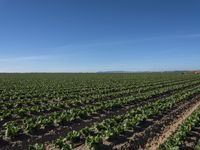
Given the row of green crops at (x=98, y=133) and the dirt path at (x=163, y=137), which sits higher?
the row of green crops at (x=98, y=133)

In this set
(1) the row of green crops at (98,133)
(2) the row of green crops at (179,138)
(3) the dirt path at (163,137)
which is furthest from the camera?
(3) the dirt path at (163,137)

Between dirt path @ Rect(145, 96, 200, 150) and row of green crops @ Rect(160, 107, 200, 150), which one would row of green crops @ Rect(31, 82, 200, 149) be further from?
row of green crops @ Rect(160, 107, 200, 150)

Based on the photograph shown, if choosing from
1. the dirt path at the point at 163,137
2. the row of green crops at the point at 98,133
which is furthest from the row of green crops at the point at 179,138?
the row of green crops at the point at 98,133

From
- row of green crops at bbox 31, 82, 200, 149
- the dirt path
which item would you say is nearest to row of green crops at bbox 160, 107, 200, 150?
the dirt path

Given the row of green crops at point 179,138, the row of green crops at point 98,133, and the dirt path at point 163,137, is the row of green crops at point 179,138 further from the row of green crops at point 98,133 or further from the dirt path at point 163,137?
the row of green crops at point 98,133

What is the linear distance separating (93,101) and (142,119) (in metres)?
9.09

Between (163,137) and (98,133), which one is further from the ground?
(98,133)

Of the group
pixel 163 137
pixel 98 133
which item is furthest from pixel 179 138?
pixel 98 133

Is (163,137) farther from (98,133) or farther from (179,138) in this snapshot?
(98,133)

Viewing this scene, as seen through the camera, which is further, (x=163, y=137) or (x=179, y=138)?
(x=163, y=137)

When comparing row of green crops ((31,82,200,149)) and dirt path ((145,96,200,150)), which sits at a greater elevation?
row of green crops ((31,82,200,149))

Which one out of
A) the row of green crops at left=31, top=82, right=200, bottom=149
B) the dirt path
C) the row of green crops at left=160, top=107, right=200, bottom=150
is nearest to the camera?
the row of green crops at left=160, top=107, right=200, bottom=150

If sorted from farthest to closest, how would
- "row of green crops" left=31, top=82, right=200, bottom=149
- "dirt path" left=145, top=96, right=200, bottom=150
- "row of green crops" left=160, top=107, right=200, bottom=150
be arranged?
1. "dirt path" left=145, top=96, right=200, bottom=150
2. "row of green crops" left=31, top=82, right=200, bottom=149
3. "row of green crops" left=160, top=107, right=200, bottom=150

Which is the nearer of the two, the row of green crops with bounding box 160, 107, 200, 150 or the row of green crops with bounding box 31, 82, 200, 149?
the row of green crops with bounding box 160, 107, 200, 150
